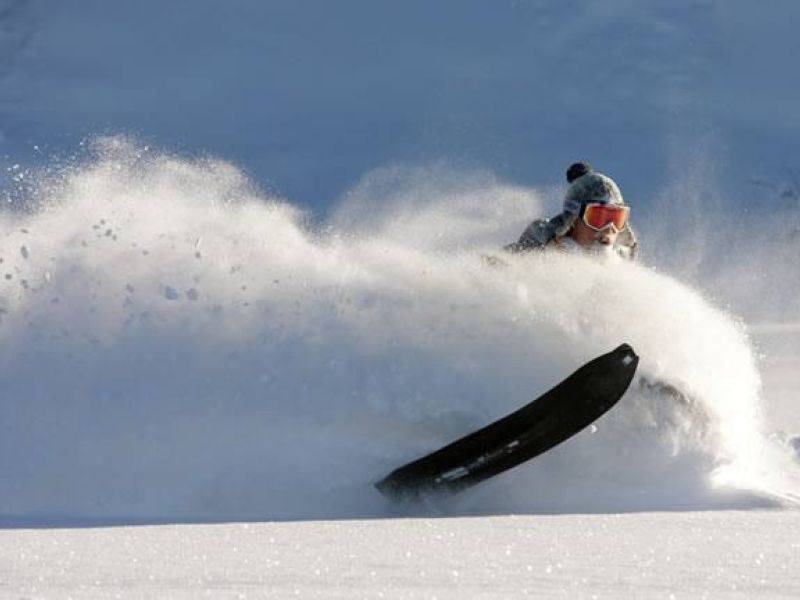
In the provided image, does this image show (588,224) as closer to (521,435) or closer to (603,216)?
(603,216)

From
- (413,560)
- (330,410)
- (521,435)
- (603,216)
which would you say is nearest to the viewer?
(413,560)

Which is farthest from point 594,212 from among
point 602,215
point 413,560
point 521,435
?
point 413,560

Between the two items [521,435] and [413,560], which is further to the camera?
[521,435]

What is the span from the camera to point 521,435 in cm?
687

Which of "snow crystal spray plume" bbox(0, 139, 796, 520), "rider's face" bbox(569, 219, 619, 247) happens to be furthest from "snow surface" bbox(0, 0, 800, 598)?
"rider's face" bbox(569, 219, 619, 247)

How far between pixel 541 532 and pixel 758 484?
79.8 inches

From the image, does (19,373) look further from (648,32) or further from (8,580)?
(648,32)

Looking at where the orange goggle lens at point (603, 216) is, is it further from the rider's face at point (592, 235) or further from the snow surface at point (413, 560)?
the snow surface at point (413, 560)

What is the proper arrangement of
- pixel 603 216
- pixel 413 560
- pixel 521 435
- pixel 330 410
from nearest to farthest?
pixel 413 560 → pixel 521 435 → pixel 330 410 → pixel 603 216

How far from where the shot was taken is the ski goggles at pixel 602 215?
8.56 m

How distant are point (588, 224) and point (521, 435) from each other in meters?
2.02

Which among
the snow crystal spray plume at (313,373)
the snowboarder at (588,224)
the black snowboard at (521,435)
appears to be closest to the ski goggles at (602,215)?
the snowboarder at (588,224)

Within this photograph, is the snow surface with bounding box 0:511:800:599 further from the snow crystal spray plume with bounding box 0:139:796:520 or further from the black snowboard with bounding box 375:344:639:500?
the snow crystal spray plume with bounding box 0:139:796:520

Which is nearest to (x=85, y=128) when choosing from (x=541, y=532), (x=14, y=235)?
(x=14, y=235)
